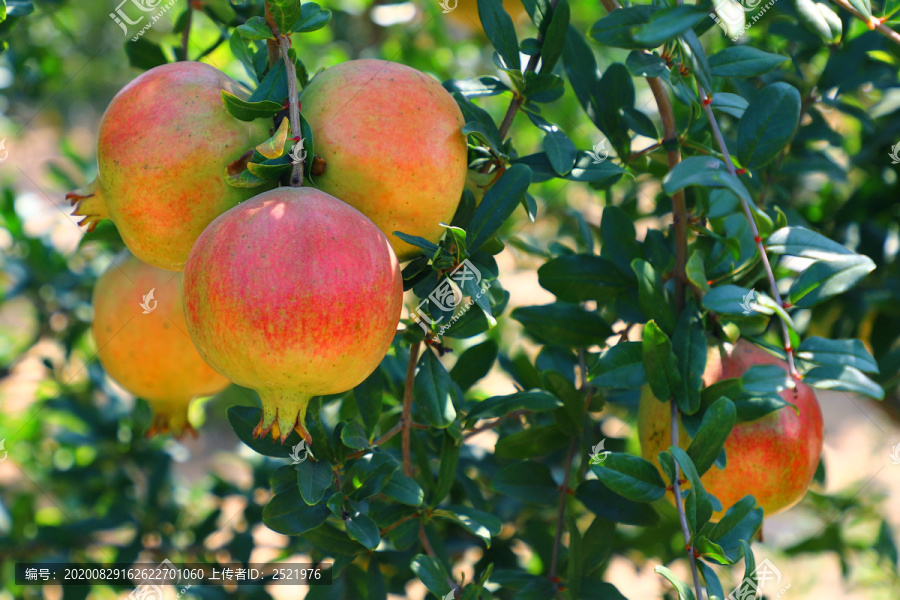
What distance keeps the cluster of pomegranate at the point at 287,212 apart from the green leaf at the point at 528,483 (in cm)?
45

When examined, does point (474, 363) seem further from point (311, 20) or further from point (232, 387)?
point (232, 387)

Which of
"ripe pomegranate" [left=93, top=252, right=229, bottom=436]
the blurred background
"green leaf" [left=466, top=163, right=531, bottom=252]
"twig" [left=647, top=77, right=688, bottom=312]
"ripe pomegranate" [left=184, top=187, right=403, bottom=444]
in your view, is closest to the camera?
"ripe pomegranate" [left=184, top=187, right=403, bottom=444]

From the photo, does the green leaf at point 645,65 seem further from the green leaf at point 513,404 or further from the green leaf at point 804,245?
the green leaf at point 513,404

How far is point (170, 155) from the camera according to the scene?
93cm

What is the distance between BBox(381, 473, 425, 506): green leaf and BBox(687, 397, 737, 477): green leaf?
37 centimetres

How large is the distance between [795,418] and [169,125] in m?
0.98

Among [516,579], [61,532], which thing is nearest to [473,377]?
[516,579]

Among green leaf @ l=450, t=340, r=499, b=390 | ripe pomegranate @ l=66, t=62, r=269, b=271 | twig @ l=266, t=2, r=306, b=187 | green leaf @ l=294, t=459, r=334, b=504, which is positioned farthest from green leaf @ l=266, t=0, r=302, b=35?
green leaf @ l=450, t=340, r=499, b=390

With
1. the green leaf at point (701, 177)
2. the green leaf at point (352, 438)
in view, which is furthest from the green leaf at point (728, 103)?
the green leaf at point (352, 438)

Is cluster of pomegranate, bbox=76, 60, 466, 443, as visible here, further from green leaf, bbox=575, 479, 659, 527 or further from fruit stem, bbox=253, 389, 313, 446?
green leaf, bbox=575, 479, 659, 527

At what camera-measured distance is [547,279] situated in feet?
4.10

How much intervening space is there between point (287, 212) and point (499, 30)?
0.54 meters

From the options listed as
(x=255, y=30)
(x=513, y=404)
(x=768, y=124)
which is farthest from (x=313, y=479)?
(x=768, y=124)

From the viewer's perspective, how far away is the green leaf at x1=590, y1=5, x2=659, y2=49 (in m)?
0.91
